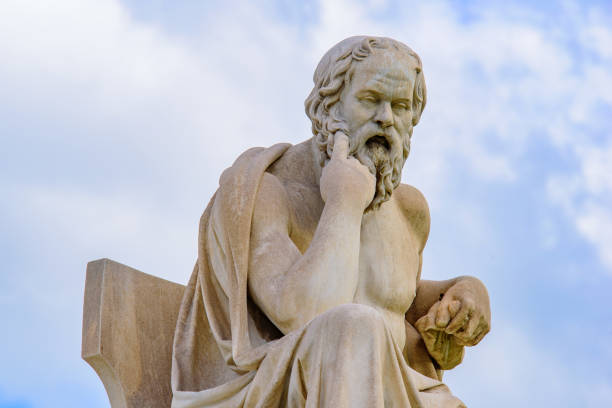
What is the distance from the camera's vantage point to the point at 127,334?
832cm

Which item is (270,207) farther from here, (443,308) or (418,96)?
(443,308)

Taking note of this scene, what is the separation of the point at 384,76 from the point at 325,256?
1094 millimetres

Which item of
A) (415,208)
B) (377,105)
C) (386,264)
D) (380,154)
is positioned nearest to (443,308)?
(386,264)

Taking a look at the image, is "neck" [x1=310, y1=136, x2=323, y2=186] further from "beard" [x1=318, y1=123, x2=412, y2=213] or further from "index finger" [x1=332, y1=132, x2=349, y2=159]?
"index finger" [x1=332, y1=132, x2=349, y2=159]

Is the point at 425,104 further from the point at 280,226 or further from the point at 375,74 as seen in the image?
the point at 280,226

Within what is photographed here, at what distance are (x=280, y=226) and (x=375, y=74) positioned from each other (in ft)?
3.02

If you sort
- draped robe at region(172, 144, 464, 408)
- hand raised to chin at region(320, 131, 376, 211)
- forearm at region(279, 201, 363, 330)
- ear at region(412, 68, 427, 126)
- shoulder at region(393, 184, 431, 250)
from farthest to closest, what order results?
shoulder at region(393, 184, 431, 250)
ear at region(412, 68, 427, 126)
hand raised to chin at region(320, 131, 376, 211)
forearm at region(279, 201, 363, 330)
draped robe at region(172, 144, 464, 408)

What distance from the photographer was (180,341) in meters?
8.15

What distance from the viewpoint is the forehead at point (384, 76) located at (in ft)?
26.1

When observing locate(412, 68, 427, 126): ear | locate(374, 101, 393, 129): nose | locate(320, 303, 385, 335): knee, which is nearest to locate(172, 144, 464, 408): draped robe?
locate(320, 303, 385, 335): knee

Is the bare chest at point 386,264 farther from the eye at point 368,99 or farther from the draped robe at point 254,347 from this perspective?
the eye at point 368,99

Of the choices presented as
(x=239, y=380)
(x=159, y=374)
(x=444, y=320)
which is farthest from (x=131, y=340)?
(x=444, y=320)

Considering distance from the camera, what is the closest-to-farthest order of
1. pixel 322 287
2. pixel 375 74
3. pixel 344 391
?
1. pixel 344 391
2. pixel 322 287
3. pixel 375 74

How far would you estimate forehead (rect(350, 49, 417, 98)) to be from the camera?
7.95 m
